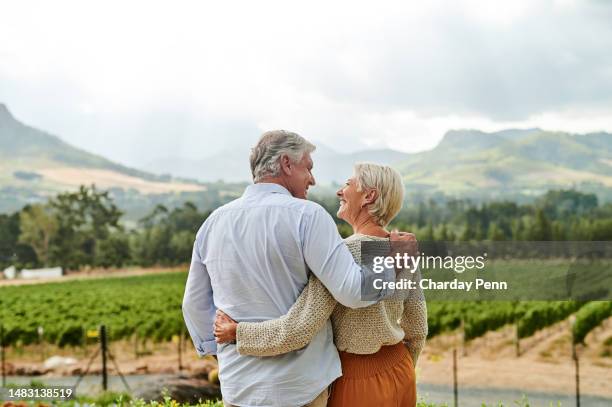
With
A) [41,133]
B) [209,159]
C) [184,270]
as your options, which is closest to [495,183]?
[209,159]

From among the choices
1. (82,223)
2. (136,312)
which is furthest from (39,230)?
(136,312)

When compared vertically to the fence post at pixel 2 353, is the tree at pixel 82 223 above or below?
above

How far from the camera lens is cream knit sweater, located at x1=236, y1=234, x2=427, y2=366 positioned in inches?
73.3

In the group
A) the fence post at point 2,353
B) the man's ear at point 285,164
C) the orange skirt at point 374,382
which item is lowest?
the fence post at point 2,353

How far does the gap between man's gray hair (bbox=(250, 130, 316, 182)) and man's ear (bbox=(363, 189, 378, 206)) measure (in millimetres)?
202

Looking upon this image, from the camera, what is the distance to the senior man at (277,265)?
182cm

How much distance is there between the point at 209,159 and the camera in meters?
50.5

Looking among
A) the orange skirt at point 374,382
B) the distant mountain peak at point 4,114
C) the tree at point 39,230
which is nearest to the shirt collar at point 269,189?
the orange skirt at point 374,382

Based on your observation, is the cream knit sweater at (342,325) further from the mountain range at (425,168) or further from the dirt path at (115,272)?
the mountain range at (425,168)

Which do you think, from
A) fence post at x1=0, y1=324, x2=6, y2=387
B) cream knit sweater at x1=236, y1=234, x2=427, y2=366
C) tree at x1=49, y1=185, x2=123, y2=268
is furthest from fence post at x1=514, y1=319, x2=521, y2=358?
cream knit sweater at x1=236, y1=234, x2=427, y2=366

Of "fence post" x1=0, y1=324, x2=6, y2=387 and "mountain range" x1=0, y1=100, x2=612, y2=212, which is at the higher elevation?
"mountain range" x1=0, y1=100, x2=612, y2=212

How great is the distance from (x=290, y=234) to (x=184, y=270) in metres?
12.1

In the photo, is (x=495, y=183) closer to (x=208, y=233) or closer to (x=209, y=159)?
(x=209, y=159)

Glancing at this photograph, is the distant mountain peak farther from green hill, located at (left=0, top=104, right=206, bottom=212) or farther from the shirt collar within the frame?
the shirt collar
